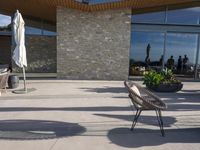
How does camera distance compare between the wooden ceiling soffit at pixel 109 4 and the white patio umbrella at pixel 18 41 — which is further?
the wooden ceiling soffit at pixel 109 4

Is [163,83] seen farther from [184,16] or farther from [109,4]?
[184,16]

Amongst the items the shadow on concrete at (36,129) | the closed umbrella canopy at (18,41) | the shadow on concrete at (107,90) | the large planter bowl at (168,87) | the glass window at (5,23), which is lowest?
the shadow on concrete at (36,129)

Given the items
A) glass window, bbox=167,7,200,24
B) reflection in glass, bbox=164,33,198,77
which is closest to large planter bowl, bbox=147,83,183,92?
reflection in glass, bbox=164,33,198,77

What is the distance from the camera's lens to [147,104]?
4539 mm

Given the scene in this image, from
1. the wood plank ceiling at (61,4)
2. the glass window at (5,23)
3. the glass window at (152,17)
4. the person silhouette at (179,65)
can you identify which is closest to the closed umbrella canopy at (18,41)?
the wood plank ceiling at (61,4)

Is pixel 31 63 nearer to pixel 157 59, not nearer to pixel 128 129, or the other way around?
pixel 157 59

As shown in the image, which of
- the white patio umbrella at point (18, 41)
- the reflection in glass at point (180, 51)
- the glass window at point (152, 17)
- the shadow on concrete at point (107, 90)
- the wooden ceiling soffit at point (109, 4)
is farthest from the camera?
the reflection in glass at point (180, 51)

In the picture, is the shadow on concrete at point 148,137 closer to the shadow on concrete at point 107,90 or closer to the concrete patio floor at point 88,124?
the concrete patio floor at point 88,124

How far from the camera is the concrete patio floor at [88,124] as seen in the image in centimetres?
418

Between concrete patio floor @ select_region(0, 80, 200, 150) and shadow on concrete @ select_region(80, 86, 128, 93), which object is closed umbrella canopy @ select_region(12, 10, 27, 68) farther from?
shadow on concrete @ select_region(80, 86, 128, 93)

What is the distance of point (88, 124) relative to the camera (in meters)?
5.18

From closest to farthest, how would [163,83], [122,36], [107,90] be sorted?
[163,83], [107,90], [122,36]

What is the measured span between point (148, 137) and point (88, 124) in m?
1.28

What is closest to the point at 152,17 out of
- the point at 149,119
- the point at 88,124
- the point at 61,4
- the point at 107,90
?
the point at 61,4
